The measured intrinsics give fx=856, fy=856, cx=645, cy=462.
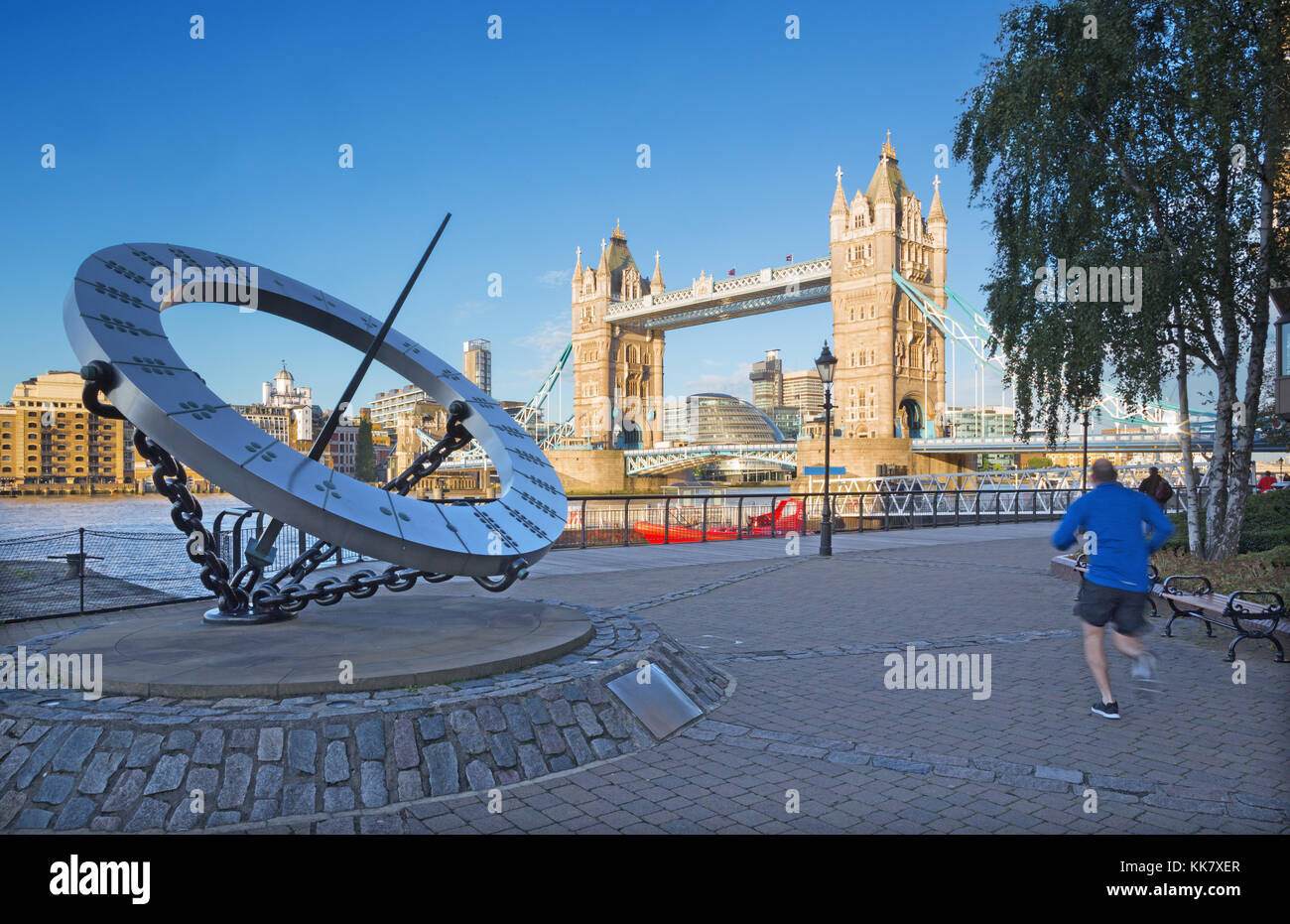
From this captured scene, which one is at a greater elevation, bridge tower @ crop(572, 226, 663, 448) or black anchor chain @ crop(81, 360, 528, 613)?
bridge tower @ crop(572, 226, 663, 448)

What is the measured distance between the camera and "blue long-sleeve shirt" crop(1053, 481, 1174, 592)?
541 cm

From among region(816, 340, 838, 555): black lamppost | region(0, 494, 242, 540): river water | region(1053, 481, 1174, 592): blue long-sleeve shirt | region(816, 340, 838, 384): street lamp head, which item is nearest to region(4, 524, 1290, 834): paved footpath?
region(1053, 481, 1174, 592): blue long-sleeve shirt

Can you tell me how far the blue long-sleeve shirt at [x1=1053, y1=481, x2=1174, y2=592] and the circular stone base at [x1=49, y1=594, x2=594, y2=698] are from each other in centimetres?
346

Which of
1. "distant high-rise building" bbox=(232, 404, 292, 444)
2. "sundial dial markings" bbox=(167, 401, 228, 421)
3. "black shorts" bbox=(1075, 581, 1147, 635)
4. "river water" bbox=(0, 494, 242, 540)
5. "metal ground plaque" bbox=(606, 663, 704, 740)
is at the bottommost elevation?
"river water" bbox=(0, 494, 242, 540)

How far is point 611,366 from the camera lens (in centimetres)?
8700

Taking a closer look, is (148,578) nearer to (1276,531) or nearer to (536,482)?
(536,482)

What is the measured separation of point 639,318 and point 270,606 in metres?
80.7

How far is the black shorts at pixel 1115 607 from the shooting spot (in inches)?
213

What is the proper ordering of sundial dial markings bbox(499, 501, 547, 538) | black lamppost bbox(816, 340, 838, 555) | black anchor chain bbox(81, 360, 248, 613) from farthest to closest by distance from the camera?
black lamppost bbox(816, 340, 838, 555) → sundial dial markings bbox(499, 501, 547, 538) → black anchor chain bbox(81, 360, 248, 613)

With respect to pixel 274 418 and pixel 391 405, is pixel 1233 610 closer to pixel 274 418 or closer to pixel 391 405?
pixel 274 418

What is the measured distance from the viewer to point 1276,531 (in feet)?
44.1

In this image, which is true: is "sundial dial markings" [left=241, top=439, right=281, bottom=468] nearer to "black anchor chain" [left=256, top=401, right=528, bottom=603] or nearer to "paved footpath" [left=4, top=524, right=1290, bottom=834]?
"black anchor chain" [left=256, top=401, right=528, bottom=603]

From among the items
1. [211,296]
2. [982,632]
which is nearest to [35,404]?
[211,296]
